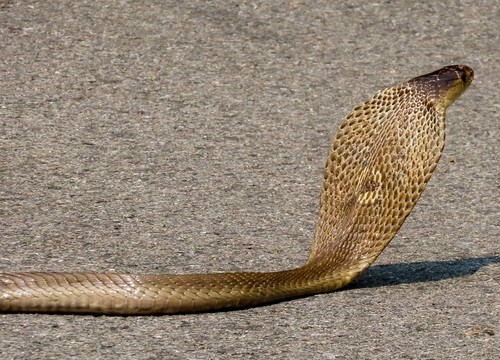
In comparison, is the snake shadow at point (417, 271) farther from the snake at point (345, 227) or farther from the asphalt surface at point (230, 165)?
the snake at point (345, 227)

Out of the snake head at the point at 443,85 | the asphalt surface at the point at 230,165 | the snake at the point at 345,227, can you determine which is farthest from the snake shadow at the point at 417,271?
the snake head at the point at 443,85

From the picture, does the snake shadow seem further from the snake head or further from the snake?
the snake head

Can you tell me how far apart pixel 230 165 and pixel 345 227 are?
5.35 feet

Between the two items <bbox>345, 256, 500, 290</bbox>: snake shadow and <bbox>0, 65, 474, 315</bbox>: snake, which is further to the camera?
<bbox>345, 256, 500, 290</bbox>: snake shadow

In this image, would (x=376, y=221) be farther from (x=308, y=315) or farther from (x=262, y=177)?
(x=262, y=177)

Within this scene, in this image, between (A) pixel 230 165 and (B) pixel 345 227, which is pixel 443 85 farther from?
(A) pixel 230 165

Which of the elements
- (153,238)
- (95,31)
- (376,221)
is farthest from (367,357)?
(95,31)

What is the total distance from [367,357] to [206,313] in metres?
0.69

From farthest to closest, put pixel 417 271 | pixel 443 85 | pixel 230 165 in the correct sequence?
pixel 230 165 < pixel 417 271 < pixel 443 85

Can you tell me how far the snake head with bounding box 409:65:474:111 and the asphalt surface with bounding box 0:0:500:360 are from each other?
756 millimetres

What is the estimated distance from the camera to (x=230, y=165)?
6496mm

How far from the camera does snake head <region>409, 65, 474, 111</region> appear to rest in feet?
16.0

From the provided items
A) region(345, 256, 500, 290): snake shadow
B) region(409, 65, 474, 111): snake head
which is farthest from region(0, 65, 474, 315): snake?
region(345, 256, 500, 290): snake shadow

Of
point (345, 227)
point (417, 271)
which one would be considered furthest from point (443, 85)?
point (417, 271)
